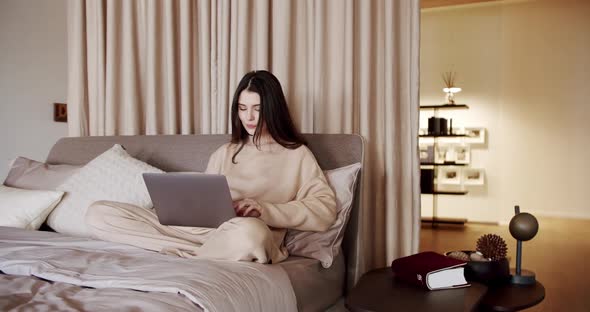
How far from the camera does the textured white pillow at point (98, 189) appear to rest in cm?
205

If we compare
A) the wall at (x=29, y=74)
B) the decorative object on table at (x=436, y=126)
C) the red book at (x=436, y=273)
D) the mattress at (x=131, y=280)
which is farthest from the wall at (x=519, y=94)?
the mattress at (x=131, y=280)

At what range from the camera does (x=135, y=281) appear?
1.17 m

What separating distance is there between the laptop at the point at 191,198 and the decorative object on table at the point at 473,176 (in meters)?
5.28

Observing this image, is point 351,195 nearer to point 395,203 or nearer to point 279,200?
point 279,200

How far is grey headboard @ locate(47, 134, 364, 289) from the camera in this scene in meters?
2.00

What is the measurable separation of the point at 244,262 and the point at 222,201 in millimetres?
186

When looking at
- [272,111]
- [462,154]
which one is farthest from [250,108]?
[462,154]

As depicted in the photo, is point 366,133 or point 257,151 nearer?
point 257,151

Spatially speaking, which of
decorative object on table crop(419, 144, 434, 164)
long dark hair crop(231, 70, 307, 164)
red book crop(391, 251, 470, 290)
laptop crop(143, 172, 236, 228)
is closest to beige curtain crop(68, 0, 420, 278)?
long dark hair crop(231, 70, 307, 164)

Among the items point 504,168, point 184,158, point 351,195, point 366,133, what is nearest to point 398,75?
point 366,133

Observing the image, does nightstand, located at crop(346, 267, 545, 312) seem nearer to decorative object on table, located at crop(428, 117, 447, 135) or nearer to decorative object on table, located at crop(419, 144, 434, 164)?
decorative object on table, located at crop(428, 117, 447, 135)

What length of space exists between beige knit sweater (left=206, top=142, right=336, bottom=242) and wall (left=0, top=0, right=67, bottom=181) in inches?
76.5

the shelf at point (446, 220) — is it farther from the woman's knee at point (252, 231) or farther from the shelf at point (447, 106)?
the woman's knee at point (252, 231)

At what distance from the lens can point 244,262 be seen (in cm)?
142
